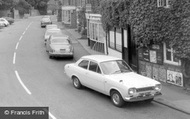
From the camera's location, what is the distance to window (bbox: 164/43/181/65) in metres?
13.8

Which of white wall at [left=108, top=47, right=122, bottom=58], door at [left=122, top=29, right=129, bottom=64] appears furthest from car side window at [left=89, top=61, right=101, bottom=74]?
white wall at [left=108, top=47, right=122, bottom=58]

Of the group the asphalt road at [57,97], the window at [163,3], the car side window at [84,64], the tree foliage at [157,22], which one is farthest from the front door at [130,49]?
the car side window at [84,64]

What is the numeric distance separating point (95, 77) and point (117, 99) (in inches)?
59.8

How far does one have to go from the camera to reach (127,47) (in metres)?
18.2

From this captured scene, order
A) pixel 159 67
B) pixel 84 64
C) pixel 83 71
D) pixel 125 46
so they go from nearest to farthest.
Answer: pixel 83 71, pixel 84 64, pixel 159 67, pixel 125 46

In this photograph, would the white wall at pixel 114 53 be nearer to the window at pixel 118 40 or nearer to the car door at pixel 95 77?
the window at pixel 118 40

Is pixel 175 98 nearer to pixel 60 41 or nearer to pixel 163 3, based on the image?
pixel 163 3

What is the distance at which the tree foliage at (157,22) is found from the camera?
12718 millimetres

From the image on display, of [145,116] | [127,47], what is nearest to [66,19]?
[127,47]

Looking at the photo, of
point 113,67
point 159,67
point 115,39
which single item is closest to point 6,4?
point 115,39

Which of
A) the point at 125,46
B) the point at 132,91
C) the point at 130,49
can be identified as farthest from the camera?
the point at 125,46

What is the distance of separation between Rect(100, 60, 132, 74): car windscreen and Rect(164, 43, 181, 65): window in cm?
A: 263

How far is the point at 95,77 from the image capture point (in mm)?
12117

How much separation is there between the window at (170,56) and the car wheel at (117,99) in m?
4.01
